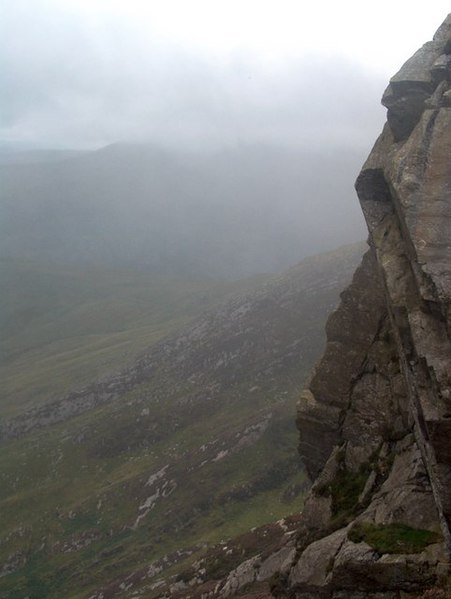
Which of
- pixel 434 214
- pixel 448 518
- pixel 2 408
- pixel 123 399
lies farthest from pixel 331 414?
pixel 2 408

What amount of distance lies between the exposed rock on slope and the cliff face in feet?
0.17

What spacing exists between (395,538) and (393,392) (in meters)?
7.45

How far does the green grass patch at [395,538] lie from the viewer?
65.5ft

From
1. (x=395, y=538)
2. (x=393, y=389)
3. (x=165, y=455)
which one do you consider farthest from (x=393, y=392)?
(x=165, y=455)

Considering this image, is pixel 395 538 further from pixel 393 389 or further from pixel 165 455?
pixel 165 455

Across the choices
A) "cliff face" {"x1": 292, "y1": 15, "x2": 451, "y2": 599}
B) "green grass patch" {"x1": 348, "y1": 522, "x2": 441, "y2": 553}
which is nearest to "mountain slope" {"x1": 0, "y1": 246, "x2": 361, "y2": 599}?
"cliff face" {"x1": 292, "y1": 15, "x2": 451, "y2": 599}

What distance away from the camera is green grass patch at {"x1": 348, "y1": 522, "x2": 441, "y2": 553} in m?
20.0

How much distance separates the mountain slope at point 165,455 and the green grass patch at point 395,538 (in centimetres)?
3223

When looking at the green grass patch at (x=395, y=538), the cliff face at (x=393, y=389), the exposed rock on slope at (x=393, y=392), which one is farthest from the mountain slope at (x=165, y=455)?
the green grass patch at (x=395, y=538)

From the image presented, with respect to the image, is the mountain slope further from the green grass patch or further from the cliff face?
the green grass patch

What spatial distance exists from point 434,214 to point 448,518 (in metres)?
10.9

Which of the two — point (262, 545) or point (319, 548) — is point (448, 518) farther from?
point (262, 545)

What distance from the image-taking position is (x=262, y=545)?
143ft

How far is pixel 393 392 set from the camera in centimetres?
2648
